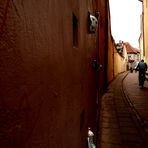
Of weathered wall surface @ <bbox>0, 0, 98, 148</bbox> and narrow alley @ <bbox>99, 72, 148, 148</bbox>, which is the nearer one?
weathered wall surface @ <bbox>0, 0, 98, 148</bbox>

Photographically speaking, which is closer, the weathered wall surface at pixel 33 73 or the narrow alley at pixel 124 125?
the weathered wall surface at pixel 33 73

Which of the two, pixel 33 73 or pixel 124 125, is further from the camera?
pixel 124 125

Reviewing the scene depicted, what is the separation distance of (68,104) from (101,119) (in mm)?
5333

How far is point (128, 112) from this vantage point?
29.1ft

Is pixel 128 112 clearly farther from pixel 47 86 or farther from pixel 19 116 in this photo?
pixel 19 116

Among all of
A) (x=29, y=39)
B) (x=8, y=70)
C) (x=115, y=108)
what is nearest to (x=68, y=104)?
(x=29, y=39)

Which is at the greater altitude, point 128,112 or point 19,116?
point 19,116

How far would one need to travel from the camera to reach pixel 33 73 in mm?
1678

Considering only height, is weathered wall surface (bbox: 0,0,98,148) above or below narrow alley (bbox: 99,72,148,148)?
above

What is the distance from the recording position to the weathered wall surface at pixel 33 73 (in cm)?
131

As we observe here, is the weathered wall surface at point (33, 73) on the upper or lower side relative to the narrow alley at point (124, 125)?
upper

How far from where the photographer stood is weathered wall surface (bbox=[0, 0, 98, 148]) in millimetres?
1307

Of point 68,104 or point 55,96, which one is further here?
point 68,104

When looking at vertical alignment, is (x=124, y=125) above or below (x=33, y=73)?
below
